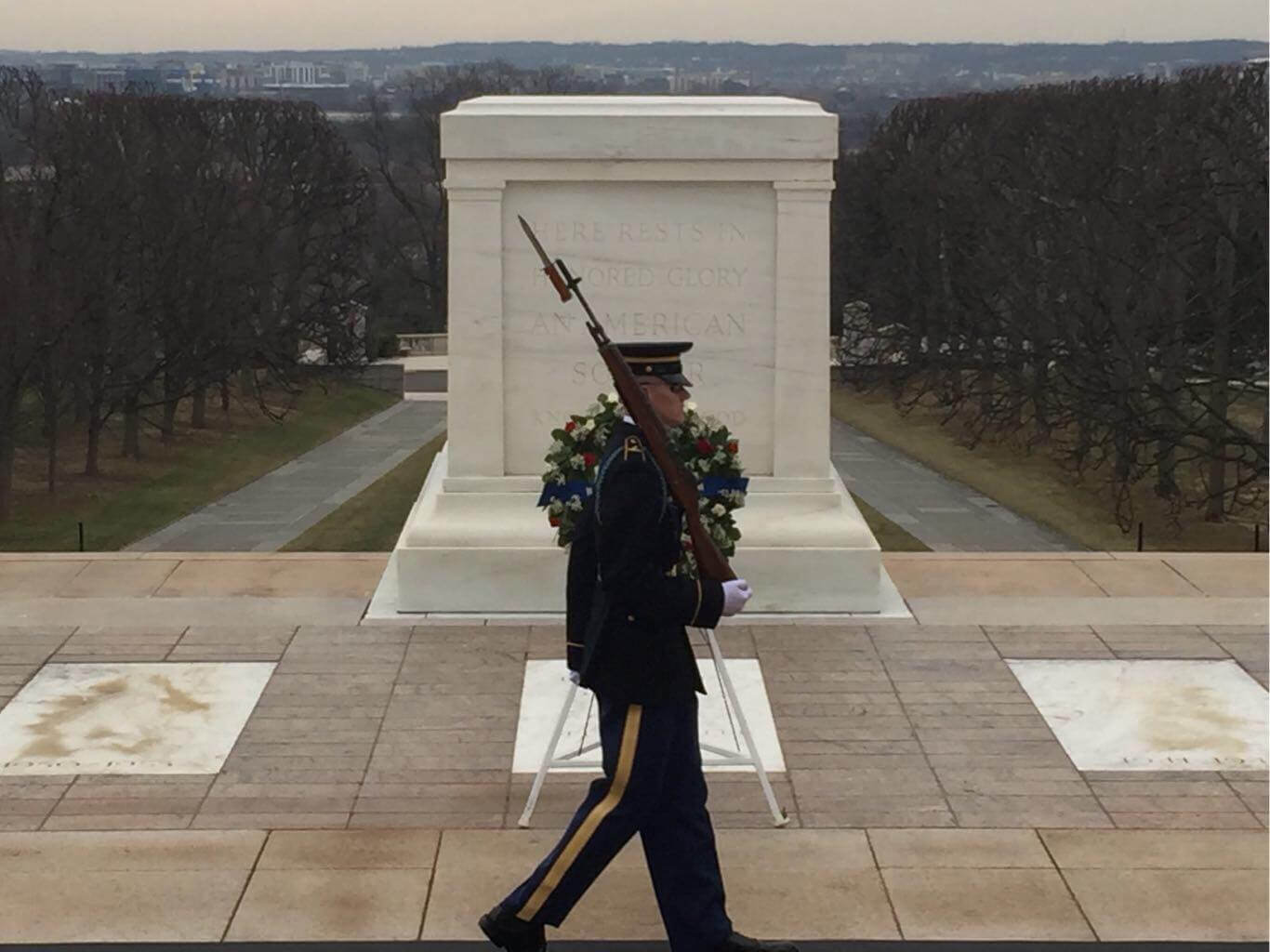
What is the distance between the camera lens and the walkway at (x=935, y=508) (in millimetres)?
23938

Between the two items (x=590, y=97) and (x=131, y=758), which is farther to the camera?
(x=590, y=97)

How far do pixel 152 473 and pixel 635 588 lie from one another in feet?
89.2

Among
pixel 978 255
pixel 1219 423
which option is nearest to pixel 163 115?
pixel 978 255

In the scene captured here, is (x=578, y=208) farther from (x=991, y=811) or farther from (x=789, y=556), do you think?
(x=991, y=811)

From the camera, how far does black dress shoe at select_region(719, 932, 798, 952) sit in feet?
16.4

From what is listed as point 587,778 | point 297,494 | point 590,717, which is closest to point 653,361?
point 587,778

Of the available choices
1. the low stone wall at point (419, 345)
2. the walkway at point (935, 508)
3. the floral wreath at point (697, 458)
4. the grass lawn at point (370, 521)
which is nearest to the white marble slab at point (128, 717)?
the floral wreath at point (697, 458)

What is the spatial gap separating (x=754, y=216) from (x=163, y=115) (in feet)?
112

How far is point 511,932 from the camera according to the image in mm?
5047

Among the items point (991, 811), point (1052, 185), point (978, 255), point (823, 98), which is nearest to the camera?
point (991, 811)

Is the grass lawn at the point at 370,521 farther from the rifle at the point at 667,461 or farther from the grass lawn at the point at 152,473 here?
the rifle at the point at 667,461

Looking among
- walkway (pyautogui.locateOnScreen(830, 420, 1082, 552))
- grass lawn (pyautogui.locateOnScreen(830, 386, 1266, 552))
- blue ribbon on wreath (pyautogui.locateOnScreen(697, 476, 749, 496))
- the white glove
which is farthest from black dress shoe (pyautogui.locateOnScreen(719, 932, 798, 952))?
grass lawn (pyautogui.locateOnScreen(830, 386, 1266, 552))

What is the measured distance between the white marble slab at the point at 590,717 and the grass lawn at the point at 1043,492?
53.0 ft

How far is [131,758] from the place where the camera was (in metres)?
6.94
